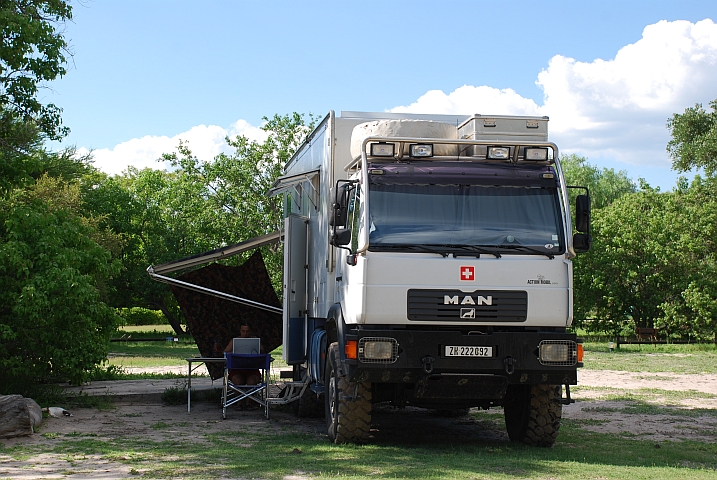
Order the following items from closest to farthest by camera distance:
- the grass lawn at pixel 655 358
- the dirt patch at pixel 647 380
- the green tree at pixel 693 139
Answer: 1. the dirt patch at pixel 647 380
2. the grass lawn at pixel 655 358
3. the green tree at pixel 693 139

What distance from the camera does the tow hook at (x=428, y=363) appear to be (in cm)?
898

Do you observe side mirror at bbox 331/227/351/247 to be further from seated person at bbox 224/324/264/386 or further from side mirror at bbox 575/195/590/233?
seated person at bbox 224/324/264/386

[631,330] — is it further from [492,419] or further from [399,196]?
[399,196]

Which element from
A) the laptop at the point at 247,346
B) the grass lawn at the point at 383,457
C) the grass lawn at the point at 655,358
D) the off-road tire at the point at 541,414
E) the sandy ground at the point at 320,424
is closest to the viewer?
the grass lawn at the point at 383,457

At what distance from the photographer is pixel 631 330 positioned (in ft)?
137

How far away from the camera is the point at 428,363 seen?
898 centimetres

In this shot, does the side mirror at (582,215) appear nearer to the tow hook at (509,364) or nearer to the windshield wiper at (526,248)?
the windshield wiper at (526,248)

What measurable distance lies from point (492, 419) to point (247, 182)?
24.4m

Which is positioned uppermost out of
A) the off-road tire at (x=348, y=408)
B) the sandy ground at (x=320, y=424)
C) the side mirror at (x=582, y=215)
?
the side mirror at (x=582, y=215)

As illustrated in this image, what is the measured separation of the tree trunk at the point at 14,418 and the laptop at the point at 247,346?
363 cm

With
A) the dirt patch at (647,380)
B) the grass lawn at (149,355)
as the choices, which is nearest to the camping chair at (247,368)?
the grass lawn at (149,355)

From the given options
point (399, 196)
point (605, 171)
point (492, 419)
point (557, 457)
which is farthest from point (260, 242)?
point (605, 171)

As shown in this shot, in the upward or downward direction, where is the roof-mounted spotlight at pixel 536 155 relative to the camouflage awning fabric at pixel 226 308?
upward

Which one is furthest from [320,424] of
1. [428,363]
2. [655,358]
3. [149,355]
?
[149,355]
